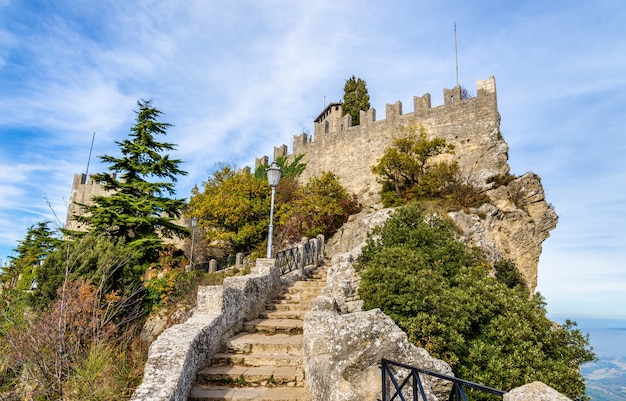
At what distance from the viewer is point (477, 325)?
6961 millimetres

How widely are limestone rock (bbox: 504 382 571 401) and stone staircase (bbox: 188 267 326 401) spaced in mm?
2820

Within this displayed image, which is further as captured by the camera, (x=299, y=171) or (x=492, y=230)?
(x=299, y=171)

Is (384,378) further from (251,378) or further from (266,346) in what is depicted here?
(266,346)

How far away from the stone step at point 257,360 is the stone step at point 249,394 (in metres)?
0.57

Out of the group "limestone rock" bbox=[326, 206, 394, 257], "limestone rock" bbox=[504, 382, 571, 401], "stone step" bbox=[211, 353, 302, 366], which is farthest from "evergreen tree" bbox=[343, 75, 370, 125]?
"limestone rock" bbox=[504, 382, 571, 401]

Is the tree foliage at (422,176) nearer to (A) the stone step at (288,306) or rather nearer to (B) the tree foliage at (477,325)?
(B) the tree foliage at (477,325)

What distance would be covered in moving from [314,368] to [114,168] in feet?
60.6

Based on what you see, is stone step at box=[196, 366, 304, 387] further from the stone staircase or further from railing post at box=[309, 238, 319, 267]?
railing post at box=[309, 238, 319, 267]

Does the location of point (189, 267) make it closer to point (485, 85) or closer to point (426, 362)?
point (426, 362)

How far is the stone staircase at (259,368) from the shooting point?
4.35 m

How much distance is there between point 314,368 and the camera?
13.9 feet

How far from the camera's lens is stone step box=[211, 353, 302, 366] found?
5.10 meters

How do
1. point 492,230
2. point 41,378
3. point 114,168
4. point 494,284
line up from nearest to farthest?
point 41,378
point 494,284
point 492,230
point 114,168

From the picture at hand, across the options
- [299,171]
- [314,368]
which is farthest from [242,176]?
[314,368]
